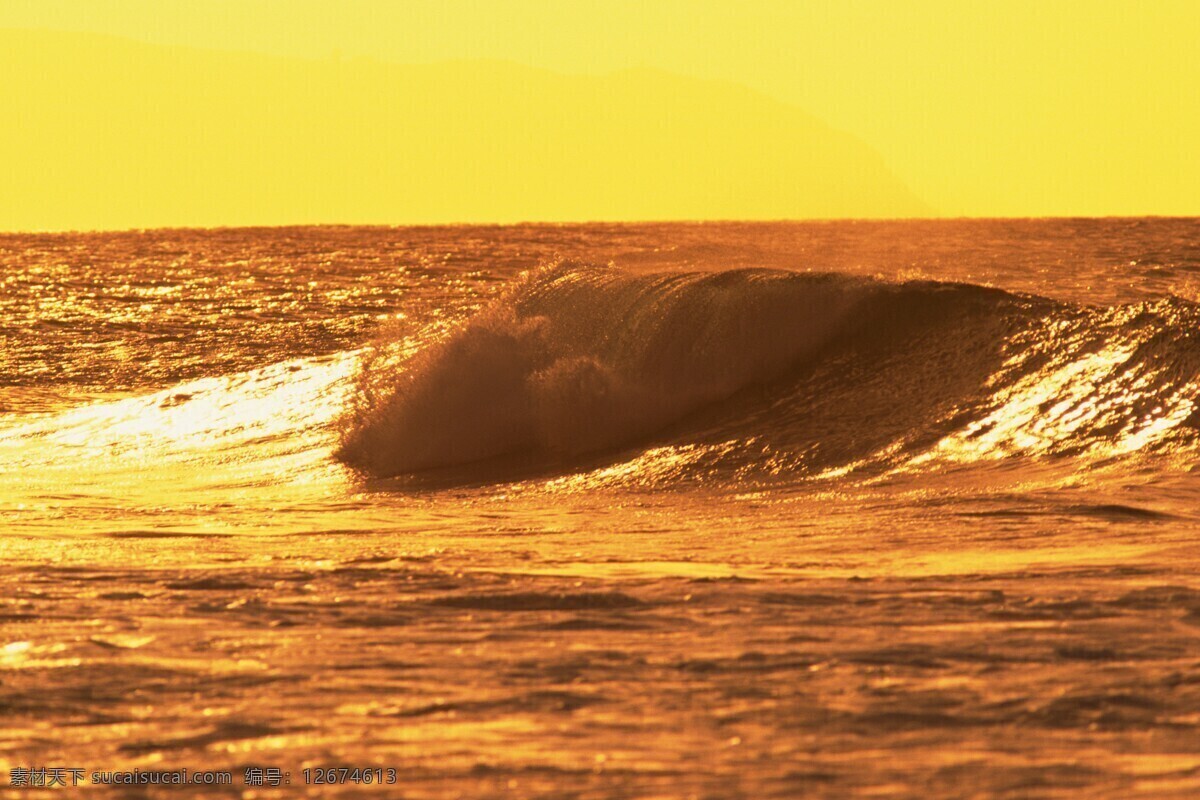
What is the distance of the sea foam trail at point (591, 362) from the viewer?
38.3 feet

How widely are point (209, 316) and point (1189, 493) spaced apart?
67.3 ft

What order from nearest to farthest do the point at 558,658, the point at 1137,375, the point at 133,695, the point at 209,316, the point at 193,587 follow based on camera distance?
1. the point at 133,695
2. the point at 558,658
3. the point at 193,587
4. the point at 1137,375
5. the point at 209,316

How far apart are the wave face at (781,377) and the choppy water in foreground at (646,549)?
43 mm

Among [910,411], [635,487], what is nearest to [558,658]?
[635,487]

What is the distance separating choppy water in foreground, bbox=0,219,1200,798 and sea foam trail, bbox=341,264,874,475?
4 cm

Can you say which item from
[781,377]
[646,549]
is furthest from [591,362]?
[646,549]

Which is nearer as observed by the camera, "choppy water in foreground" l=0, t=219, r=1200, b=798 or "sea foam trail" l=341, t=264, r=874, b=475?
"choppy water in foreground" l=0, t=219, r=1200, b=798

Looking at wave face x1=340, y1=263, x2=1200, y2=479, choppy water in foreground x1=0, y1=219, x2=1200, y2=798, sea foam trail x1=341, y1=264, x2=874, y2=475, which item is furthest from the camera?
sea foam trail x1=341, y1=264, x2=874, y2=475

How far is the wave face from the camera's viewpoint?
1015 centimetres

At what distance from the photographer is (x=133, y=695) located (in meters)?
4.32

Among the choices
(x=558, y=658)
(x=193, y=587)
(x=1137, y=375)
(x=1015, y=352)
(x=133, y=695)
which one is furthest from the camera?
(x=1015, y=352)

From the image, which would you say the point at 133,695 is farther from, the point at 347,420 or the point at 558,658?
the point at 347,420

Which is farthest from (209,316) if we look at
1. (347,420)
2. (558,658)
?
(558,658)

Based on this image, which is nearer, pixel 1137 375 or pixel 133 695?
pixel 133 695
